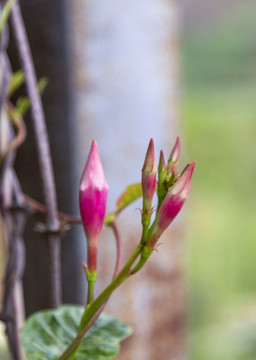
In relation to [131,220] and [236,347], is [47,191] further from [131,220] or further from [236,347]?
[236,347]

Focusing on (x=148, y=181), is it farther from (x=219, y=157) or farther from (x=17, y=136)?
(x=219, y=157)

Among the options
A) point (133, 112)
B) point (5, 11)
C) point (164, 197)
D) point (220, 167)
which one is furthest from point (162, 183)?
point (220, 167)

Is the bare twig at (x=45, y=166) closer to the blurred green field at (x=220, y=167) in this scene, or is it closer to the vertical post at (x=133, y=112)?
the vertical post at (x=133, y=112)

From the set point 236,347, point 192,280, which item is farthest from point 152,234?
point 192,280

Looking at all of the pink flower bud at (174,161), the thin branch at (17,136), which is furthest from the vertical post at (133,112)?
the pink flower bud at (174,161)

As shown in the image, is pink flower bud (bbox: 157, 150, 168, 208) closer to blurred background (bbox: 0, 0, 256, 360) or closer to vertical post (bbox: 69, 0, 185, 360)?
vertical post (bbox: 69, 0, 185, 360)

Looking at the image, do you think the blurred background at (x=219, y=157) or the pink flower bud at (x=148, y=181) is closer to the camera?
the pink flower bud at (x=148, y=181)
